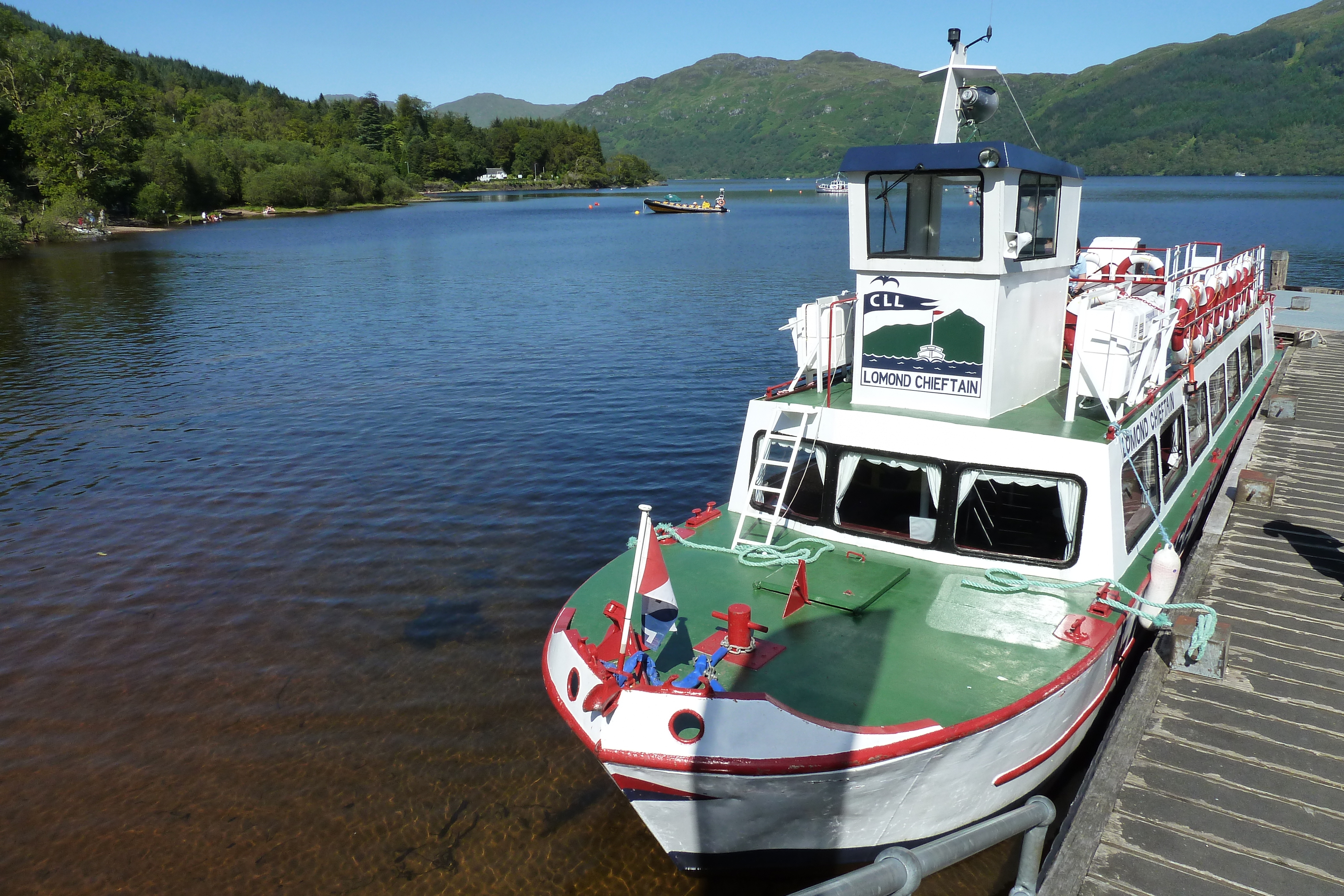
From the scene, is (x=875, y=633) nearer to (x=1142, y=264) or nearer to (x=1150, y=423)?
(x=1150, y=423)

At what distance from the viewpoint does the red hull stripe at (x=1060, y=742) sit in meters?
7.24

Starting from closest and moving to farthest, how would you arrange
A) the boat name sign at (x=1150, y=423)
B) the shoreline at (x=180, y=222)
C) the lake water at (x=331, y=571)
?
the lake water at (x=331, y=571) → the boat name sign at (x=1150, y=423) → the shoreline at (x=180, y=222)

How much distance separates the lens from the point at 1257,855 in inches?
228

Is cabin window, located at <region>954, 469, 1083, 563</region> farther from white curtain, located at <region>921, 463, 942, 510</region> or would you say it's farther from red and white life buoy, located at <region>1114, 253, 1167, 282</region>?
red and white life buoy, located at <region>1114, 253, 1167, 282</region>

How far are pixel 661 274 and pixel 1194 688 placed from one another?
48111 mm

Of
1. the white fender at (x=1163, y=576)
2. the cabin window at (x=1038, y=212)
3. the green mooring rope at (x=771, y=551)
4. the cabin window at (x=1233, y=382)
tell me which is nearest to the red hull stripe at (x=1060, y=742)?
the white fender at (x=1163, y=576)

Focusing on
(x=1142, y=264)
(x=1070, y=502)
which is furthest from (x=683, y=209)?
(x=1070, y=502)

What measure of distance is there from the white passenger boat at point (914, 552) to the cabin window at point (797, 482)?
0.10 feet

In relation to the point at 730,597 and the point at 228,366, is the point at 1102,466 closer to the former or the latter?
the point at 730,597

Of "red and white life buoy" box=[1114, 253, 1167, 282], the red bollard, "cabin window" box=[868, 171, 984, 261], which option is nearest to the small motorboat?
"red and white life buoy" box=[1114, 253, 1167, 282]

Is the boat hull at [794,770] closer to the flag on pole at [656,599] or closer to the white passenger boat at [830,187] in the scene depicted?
the flag on pole at [656,599]

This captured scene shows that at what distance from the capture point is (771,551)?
915 centimetres

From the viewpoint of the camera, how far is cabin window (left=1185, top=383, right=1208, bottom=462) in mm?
12375

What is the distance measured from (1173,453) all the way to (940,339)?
4.35m
